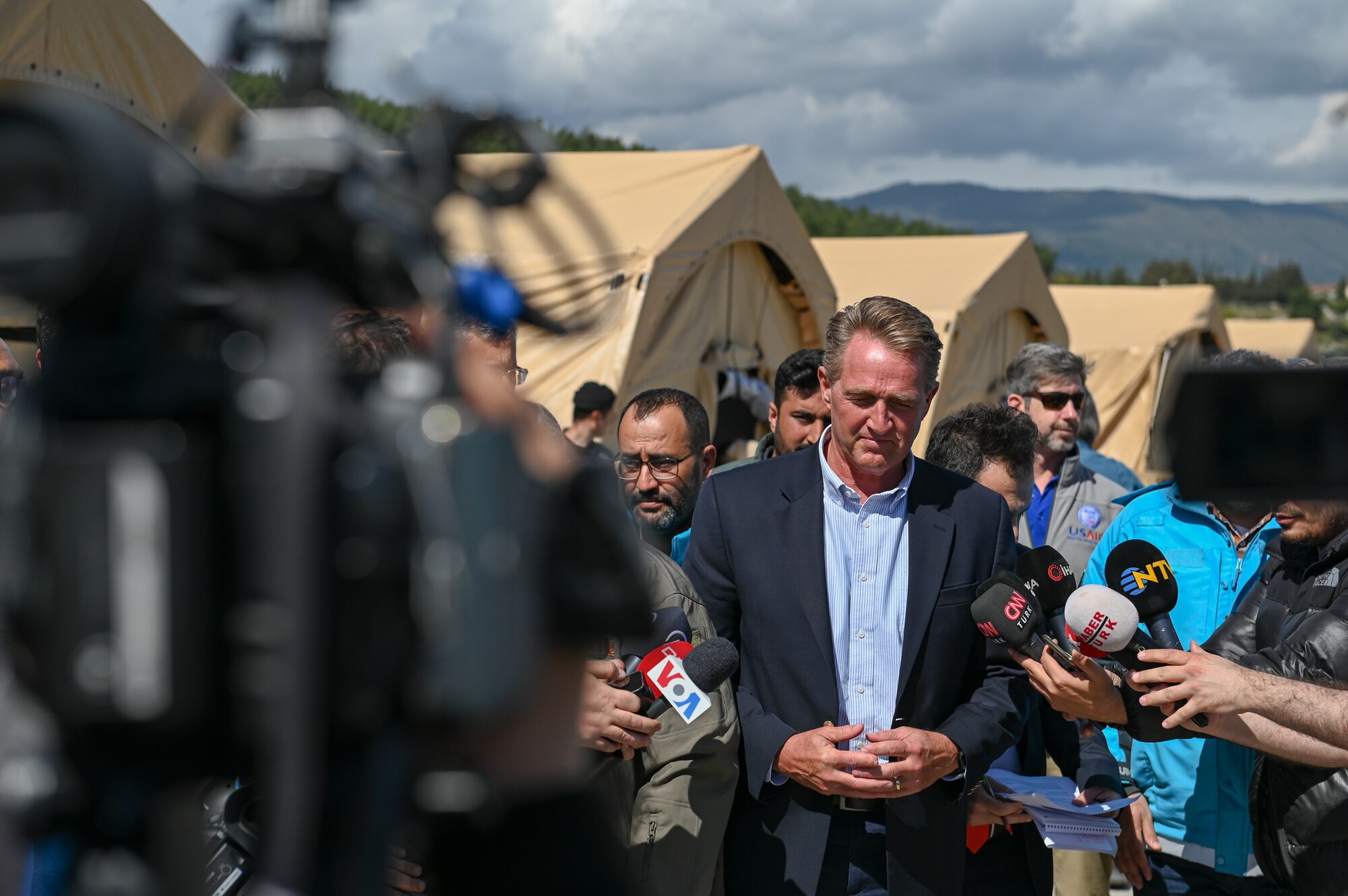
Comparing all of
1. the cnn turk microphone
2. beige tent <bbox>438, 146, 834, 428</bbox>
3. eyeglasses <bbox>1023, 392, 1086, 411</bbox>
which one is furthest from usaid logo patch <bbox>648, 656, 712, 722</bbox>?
beige tent <bbox>438, 146, 834, 428</bbox>

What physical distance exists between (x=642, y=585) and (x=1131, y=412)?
15523 millimetres

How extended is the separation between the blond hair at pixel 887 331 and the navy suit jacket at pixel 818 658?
268 mm

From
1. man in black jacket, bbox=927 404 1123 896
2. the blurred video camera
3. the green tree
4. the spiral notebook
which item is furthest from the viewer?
the green tree

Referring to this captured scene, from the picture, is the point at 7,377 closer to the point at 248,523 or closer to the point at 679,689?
the point at 679,689

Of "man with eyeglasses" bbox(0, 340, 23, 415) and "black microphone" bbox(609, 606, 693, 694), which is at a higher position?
"man with eyeglasses" bbox(0, 340, 23, 415)

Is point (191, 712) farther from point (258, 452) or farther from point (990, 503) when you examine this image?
point (990, 503)

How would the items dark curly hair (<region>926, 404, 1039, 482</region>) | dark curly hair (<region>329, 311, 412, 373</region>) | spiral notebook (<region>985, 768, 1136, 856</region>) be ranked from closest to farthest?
dark curly hair (<region>329, 311, 412, 373</region>)
spiral notebook (<region>985, 768, 1136, 856</region>)
dark curly hair (<region>926, 404, 1039, 482</region>)

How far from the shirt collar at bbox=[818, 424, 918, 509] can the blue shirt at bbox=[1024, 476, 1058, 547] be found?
7.62 feet

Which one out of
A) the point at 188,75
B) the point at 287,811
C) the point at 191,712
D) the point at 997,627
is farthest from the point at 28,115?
the point at 188,75

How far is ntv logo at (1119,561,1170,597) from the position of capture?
9.44 feet

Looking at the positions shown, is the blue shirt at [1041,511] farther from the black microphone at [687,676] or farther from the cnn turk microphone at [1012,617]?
the black microphone at [687,676]

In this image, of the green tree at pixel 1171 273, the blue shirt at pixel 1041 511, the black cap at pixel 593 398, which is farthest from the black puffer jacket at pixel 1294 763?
the green tree at pixel 1171 273

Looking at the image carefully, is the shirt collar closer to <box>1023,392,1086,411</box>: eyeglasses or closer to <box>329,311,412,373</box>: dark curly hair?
<box>329,311,412,373</box>: dark curly hair

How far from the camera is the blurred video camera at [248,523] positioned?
1018 millimetres
